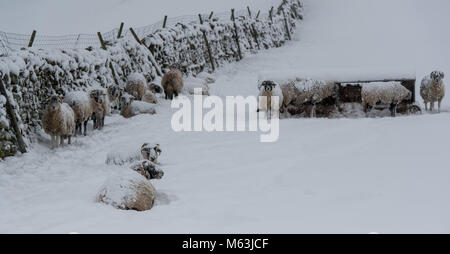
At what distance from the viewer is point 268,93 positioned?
973cm

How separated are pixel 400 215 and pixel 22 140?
6659 millimetres

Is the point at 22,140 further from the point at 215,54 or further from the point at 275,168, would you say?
the point at 215,54

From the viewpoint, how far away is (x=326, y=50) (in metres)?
21.8

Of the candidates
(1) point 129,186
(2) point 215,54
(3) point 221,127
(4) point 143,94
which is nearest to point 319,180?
(1) point 129,186

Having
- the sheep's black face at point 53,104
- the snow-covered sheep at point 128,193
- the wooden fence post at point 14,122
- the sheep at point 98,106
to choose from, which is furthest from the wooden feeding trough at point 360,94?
the wooden fence post at point 14,122

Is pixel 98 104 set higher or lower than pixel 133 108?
higher

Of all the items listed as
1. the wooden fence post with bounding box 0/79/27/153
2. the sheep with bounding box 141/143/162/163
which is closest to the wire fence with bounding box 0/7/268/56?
the wooden fence post with bounding box 0/79/27/153

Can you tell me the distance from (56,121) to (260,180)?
4.65 m

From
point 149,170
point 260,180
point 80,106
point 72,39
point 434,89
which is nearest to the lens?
point 260,180

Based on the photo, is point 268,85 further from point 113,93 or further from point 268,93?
point 113,93

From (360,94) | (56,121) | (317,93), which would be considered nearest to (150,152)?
(56,121)

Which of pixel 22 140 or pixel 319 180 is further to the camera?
pixel 22 140

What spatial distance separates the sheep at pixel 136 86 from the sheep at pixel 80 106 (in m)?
2.27
